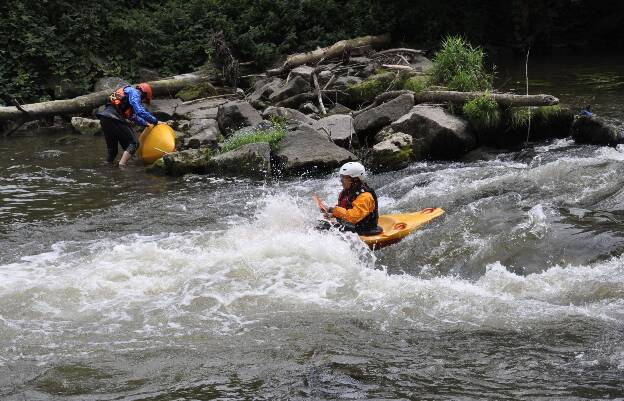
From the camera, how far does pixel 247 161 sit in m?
10.7

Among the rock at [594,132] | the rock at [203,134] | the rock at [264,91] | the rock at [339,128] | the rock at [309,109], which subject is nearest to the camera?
the rock at [594,132]

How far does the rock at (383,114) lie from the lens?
11.7m

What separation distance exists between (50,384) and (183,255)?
2.66 metres

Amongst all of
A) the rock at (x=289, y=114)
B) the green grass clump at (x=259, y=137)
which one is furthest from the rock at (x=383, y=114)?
the green grass clump at (x=259, y=137)

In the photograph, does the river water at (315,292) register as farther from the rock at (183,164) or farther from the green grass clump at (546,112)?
the green grass clump at (546,112)

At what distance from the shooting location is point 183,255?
7.21 meters

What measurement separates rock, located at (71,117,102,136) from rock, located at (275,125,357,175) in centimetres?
546

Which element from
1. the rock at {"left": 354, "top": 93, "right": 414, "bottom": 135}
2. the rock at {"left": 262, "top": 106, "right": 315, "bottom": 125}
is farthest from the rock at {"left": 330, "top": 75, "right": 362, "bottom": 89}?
the rock at {"left": 354, "top": 93, "right": 414, "bottom": 135}

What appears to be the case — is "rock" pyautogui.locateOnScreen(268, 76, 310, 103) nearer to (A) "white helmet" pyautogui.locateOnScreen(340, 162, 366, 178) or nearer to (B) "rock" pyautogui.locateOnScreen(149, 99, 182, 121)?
(B) "rock" pyautogui.locateOnScreen(149, 99, 182, 121)

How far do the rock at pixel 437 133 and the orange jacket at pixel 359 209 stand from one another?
11.9 ft

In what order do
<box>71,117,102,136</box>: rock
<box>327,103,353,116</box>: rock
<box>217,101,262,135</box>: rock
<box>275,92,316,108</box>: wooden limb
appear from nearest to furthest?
<box>217,101,262,135</box>: rock < <box>327,103,353,116</box>: rock < <box>275,92,316,108</box>: wooden limb < <box>71,117,102,136</box>: rock

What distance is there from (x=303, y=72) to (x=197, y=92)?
278 cm

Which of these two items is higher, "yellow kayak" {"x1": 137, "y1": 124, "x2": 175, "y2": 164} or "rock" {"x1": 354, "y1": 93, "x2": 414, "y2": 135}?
"rock" {"x1": 354, "y1": 93, "x2": 414, "y2": 135}

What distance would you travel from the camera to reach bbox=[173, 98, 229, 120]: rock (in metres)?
14.4
